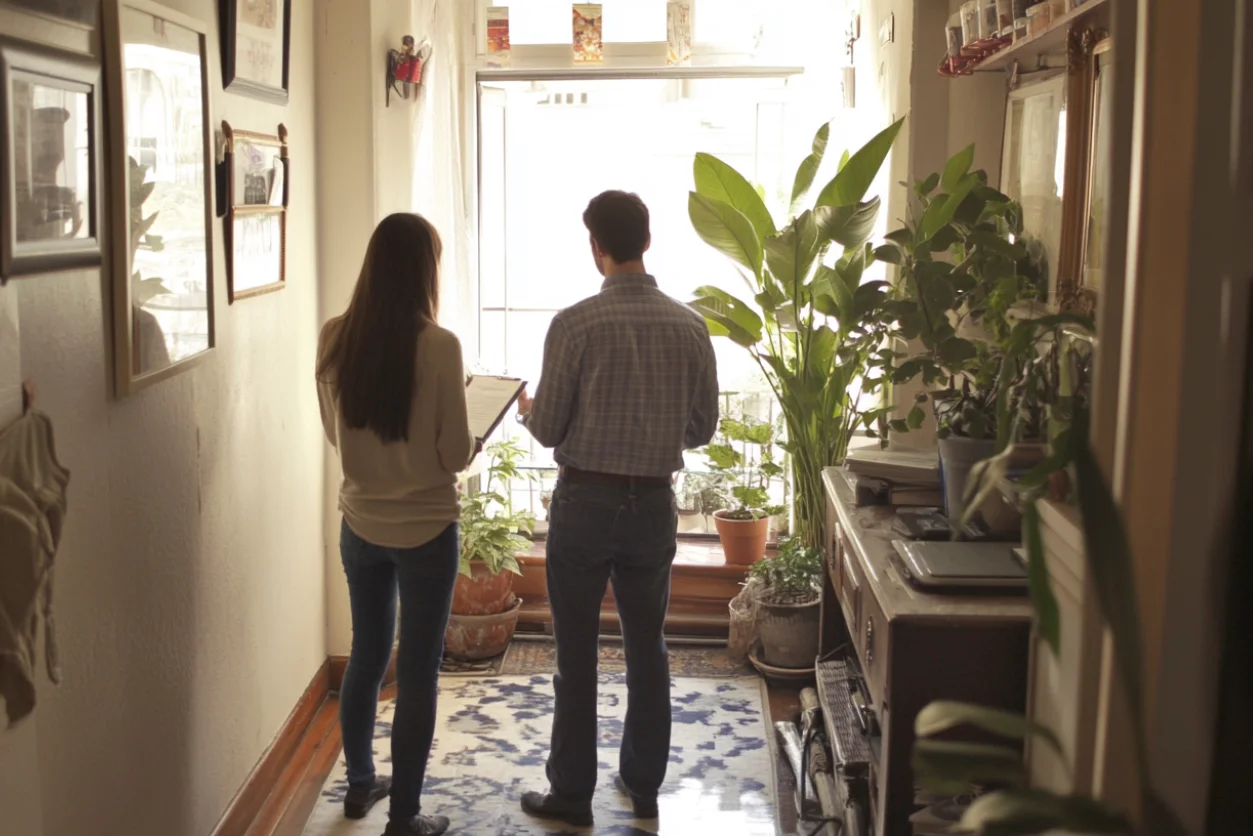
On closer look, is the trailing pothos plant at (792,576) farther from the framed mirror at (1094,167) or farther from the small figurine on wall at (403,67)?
the small figurine on wall at (403,67)

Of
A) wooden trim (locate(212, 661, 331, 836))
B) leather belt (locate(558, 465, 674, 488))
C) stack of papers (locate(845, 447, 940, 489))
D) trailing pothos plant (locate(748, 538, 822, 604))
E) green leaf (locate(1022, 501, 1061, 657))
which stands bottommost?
wooden trim (locate(212, 661, 331, 836))

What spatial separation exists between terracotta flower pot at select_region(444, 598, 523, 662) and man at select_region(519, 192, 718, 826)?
104 centimetres

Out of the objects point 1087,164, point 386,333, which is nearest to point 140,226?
point 386,333

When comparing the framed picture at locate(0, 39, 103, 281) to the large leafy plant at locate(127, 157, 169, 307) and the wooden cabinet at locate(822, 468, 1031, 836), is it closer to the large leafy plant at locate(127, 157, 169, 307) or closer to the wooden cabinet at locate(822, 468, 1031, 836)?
the large leafy plant at locate(127, 157, 169, 307)

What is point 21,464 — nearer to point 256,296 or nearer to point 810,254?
point 256,296

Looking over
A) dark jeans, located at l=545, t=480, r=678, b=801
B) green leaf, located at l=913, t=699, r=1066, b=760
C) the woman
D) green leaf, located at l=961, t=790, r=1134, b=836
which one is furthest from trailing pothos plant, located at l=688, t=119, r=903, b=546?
green leaf, located at l=961, t=790, r=1134, b=836

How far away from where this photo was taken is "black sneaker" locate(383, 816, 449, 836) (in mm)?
2967

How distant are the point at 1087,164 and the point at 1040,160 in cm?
32

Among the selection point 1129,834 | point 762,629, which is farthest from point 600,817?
point 1129,834

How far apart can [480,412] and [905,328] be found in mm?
1124

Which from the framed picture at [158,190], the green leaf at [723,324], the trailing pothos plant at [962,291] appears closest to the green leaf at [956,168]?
the trailing pothos plant at [962,291]

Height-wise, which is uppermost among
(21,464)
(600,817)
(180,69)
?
(180,69)

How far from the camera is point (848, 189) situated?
3.42 meters

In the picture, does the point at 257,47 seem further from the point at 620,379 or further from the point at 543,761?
the point at 543,761
